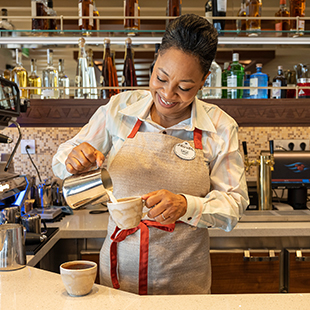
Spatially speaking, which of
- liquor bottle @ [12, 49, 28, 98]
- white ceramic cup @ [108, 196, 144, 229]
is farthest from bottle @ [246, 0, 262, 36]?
white ceramic cup @ [108, 196, 144, 229]

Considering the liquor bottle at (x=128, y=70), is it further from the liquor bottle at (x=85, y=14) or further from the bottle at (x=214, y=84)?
the bottle at (x=214, y=84)

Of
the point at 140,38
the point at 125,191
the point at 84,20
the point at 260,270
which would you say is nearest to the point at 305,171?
the point at 260,270

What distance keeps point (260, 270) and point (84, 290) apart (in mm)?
1091

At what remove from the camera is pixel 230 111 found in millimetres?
2051

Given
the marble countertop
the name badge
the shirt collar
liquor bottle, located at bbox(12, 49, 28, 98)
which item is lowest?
the marble countertop

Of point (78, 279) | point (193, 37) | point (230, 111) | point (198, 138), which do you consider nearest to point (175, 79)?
point (193, 37)

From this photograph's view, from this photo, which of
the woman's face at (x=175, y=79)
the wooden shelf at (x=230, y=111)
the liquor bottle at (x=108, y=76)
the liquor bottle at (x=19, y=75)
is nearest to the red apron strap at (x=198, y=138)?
the woman's face at (x=175, y=79)

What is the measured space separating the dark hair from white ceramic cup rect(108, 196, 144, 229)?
46 cm

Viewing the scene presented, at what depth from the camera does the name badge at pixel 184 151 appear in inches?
46.1

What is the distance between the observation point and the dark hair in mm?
1044

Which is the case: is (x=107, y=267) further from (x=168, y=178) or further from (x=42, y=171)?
(x=42, y=171)

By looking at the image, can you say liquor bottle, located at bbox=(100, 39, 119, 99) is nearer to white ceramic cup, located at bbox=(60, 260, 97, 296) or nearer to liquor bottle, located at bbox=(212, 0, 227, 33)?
liquor bottle, located at bbox=(212, 0, 227, 33)

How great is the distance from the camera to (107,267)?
3.91 ft

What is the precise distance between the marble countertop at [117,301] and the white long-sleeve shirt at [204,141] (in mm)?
243
